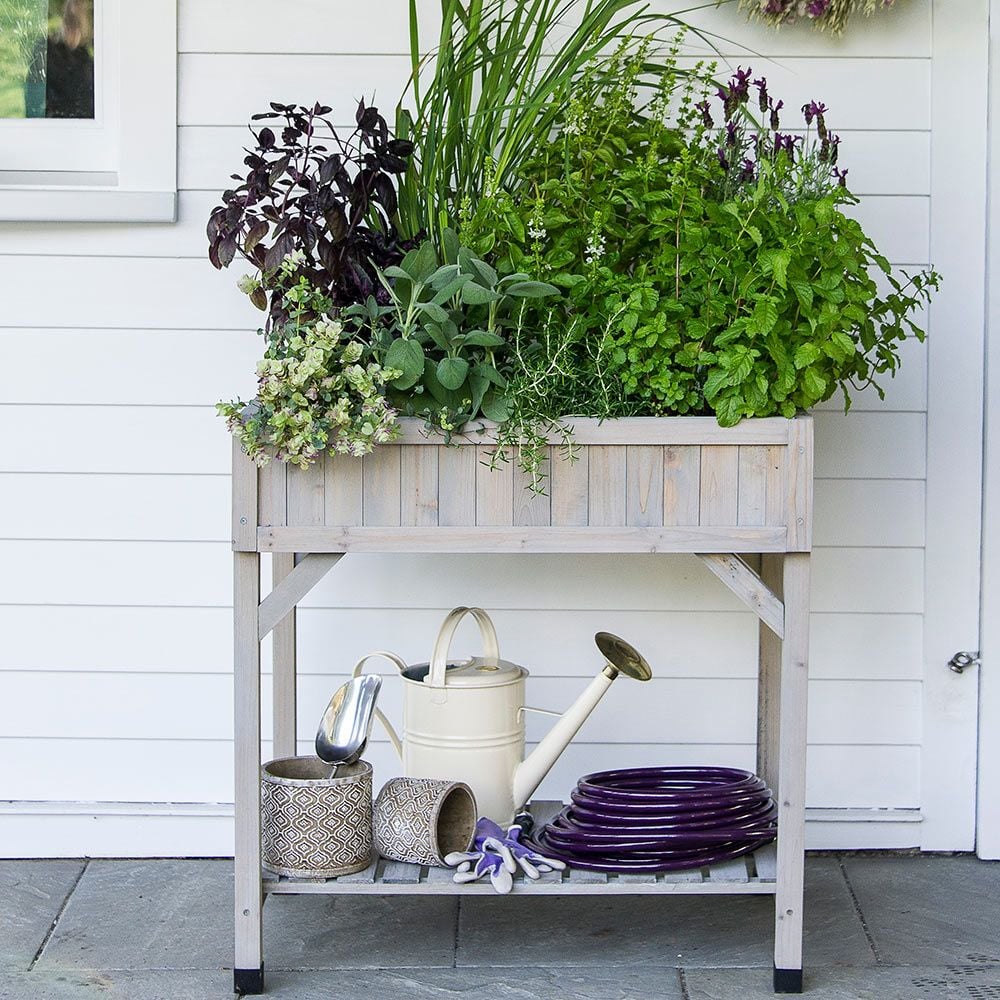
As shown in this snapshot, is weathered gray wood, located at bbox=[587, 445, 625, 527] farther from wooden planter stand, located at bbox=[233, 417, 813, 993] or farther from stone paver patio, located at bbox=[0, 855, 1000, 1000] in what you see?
stone paver patio, located at bbox=[0, 855, 1000, 1000]

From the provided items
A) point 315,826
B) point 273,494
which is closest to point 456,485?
point 273,494

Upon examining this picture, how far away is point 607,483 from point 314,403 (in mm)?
470

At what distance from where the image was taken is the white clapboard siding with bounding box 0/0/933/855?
2.65 metres

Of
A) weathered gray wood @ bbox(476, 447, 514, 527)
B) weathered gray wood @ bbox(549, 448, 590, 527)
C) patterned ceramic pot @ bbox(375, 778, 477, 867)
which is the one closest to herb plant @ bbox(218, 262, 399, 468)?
weathered gray wood @ bbox(476, 447, 514, 527)

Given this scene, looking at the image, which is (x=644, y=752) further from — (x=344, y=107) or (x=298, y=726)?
(x=344, y=107)

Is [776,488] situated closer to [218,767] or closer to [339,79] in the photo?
[339,79]

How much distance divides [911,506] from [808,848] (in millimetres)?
756

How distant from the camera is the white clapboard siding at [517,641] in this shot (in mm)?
2746

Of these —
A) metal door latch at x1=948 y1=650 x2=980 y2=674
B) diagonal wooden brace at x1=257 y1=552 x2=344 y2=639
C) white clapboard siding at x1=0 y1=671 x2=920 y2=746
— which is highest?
diagonal wooden brace at x1=257 y1=552 x2=344 y2=639

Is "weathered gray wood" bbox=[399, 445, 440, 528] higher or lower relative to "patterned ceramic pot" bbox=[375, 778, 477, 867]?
higher

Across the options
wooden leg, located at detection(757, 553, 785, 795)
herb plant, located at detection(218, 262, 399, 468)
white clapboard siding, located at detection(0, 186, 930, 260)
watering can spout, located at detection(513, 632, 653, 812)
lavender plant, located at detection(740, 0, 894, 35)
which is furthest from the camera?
white clapboard siding, located at detection(0, 186, 930, 260)

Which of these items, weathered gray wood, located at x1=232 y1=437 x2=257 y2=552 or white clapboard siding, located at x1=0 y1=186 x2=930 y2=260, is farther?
white clapboard siding, located at x1=0 y1=186 x2=930 y2=260

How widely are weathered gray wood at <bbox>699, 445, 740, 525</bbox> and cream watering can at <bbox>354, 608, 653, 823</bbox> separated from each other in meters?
0.39

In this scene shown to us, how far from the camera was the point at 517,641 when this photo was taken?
Answer: 2.77m
